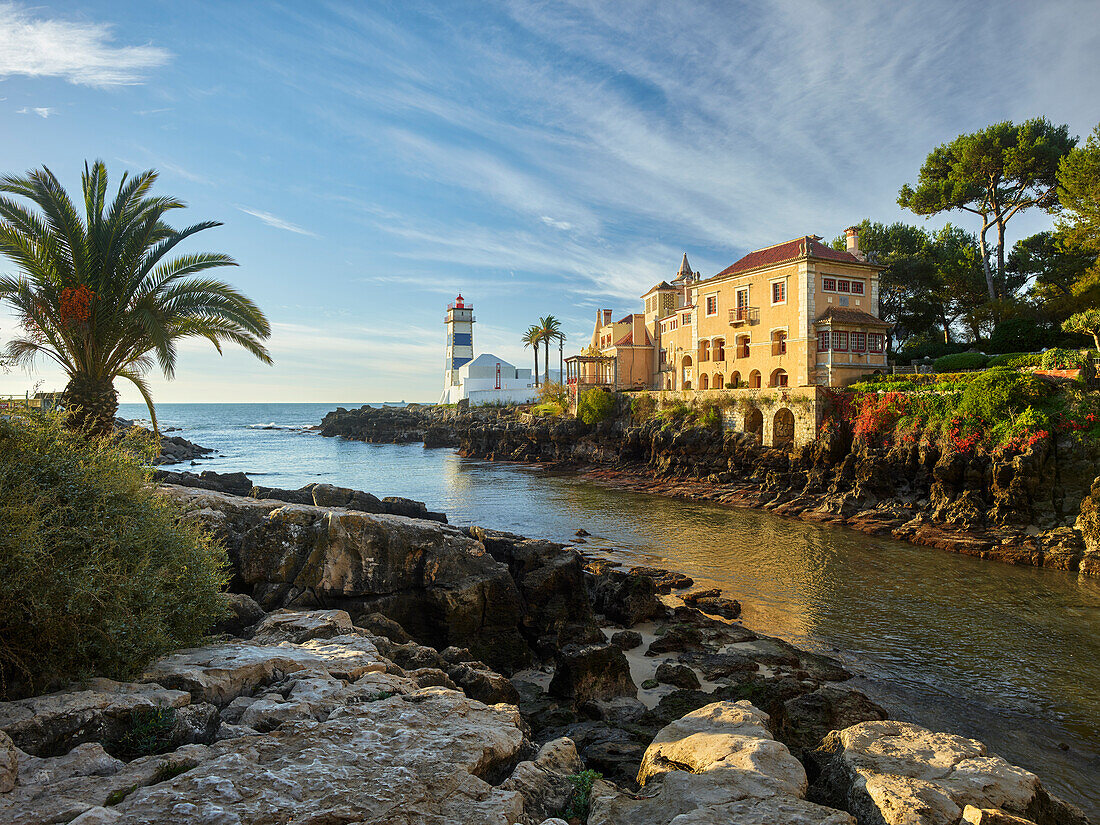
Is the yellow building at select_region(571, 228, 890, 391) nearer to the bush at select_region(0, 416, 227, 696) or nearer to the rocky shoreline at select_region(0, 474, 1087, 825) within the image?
the rocky shoreline at select_region(0, 474, 1087, 825)

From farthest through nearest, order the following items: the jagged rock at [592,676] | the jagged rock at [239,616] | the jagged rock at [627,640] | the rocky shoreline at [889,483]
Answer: the rocky shoreline at [889,483] < the jagged rock at [627,640] < the jagged rock at [592,676] < the jagged rock at [239,616]

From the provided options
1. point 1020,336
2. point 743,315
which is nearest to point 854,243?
point 743,315

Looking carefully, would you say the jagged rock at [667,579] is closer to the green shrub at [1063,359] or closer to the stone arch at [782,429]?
the stone arch at [782,429]

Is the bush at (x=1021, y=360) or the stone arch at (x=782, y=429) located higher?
the bush at (x=1021, y=360)

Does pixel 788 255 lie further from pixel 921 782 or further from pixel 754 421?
pixel 921 782

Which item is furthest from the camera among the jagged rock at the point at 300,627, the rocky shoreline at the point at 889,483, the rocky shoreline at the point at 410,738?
the rocky shoreline at the point at 889,483

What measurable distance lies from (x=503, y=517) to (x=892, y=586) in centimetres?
1810

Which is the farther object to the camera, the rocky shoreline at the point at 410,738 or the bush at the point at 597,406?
the bush at the point at 597,406

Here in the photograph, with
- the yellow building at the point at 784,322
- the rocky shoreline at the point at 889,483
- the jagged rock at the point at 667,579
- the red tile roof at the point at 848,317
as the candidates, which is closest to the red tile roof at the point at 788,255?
the yellow building at the point at 784,322

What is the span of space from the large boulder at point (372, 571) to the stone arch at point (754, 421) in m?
30.0

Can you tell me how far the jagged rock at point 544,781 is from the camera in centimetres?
532

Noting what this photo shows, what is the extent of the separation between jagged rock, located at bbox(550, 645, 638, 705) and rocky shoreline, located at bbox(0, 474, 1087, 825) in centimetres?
3

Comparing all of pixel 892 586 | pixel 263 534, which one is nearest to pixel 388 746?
pixel 263 534

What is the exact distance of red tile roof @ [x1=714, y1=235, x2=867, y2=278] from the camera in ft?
127
